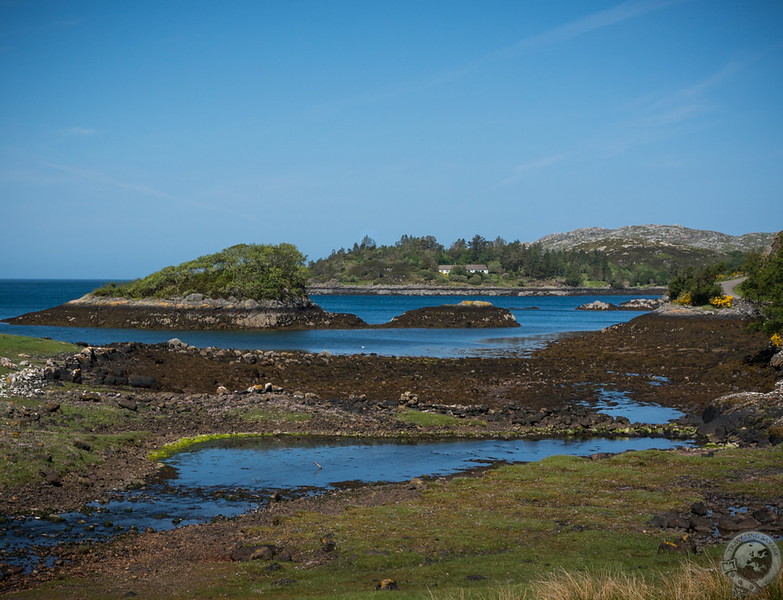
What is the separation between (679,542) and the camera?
1410 centimetres

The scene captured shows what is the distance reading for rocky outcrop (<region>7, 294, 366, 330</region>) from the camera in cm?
9075

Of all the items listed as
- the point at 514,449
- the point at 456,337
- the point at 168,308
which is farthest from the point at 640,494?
the point at 168,308

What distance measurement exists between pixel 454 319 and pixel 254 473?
85.1 metres

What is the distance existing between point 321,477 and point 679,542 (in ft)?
36.9

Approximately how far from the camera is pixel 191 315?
92750mm

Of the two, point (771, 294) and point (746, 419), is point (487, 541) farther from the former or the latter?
point (771, 294)

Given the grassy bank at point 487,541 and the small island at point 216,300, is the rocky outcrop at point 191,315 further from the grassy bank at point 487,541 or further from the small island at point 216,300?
the grassy bank at point 487,541

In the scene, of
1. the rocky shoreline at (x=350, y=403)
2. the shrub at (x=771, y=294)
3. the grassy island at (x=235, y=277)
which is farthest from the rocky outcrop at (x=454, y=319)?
the shrub at (x=771, y=294)

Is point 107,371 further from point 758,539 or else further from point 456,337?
point 456,337

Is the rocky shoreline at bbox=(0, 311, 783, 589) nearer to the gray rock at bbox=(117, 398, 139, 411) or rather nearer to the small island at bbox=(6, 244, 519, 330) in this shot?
the gray rock at bbox=(117, 398, 139, 411)

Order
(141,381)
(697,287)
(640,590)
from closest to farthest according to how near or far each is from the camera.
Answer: (640,590) < (141,381) < (697,287)

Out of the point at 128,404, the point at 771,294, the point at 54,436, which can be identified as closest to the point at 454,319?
the point at 771,294

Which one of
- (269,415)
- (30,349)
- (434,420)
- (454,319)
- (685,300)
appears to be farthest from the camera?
(454,319)

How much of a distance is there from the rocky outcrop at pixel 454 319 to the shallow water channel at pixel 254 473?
72.4 metres
